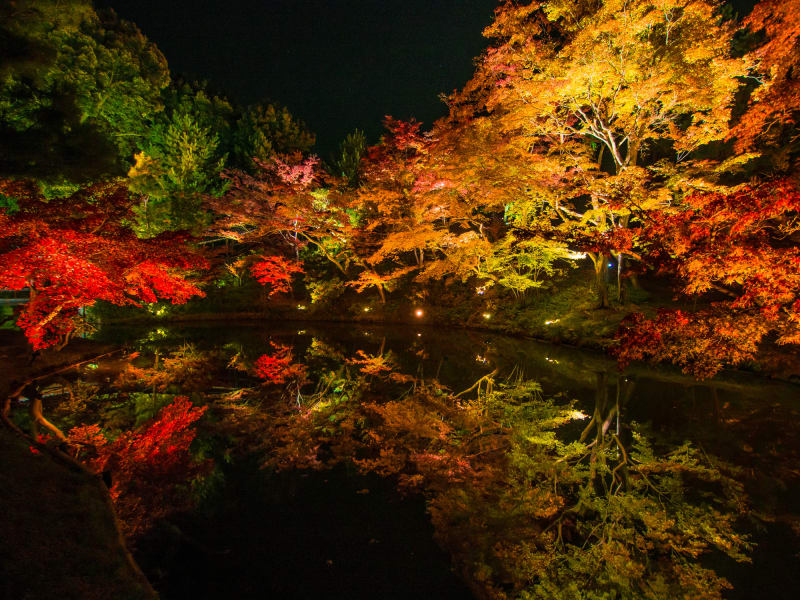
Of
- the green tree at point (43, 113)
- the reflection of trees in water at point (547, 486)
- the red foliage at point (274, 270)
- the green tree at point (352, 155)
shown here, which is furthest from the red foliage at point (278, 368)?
the green tree at point (352, 155)

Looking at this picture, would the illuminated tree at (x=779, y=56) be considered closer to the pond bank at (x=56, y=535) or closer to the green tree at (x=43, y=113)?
the pond bank at (x=56, y=535)

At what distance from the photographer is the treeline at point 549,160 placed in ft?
21.3

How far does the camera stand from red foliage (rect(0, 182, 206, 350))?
6.90 m

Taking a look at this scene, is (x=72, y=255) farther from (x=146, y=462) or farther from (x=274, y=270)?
(x=274, y=270)

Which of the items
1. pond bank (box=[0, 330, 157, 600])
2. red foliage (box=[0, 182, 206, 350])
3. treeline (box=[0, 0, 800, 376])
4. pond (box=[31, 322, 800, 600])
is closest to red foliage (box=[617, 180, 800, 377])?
treeline (box=[0, 0, 800, 376])

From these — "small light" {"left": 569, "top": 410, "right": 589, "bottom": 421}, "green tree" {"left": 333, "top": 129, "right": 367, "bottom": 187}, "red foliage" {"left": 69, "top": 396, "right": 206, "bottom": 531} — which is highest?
"green tree" {"left": 333, "top": 129, "right": 367, "bottom": 187}

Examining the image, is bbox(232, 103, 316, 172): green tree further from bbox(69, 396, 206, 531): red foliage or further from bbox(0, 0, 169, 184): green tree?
bbox(69, 396, 206, 531): red foliage

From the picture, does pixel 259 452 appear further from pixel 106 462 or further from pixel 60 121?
pixel 60 121

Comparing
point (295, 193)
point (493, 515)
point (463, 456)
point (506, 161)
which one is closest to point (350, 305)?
point (295, 193)

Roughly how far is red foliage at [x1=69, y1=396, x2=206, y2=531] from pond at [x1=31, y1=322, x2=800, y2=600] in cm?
20

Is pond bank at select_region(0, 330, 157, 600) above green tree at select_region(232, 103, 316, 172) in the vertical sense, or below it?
below

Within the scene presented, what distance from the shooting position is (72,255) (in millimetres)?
7250

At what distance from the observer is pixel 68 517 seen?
2.91 m

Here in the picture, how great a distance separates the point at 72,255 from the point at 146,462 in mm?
4703
